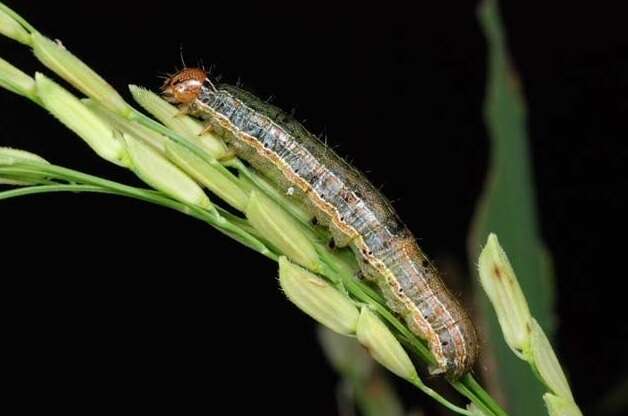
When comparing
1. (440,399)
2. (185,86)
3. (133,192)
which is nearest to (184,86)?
(185,86)

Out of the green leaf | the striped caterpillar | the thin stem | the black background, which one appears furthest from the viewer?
the black background

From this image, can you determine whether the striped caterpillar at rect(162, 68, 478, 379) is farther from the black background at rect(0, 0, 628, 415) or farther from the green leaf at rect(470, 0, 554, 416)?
the black background at rect(0, 0, 628, 415)

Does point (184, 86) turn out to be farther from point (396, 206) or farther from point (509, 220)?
point (396, 206)

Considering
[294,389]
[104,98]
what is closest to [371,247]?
[104,98]

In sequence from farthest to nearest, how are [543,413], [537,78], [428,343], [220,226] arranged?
[537,78], [543,413], [428,343], [220,226]

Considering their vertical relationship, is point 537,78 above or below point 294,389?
above

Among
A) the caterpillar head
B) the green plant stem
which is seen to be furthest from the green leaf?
the green plant stem

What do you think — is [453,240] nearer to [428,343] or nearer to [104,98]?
[428,343]

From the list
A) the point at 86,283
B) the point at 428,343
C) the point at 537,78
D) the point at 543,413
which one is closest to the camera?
the point at 428,343
